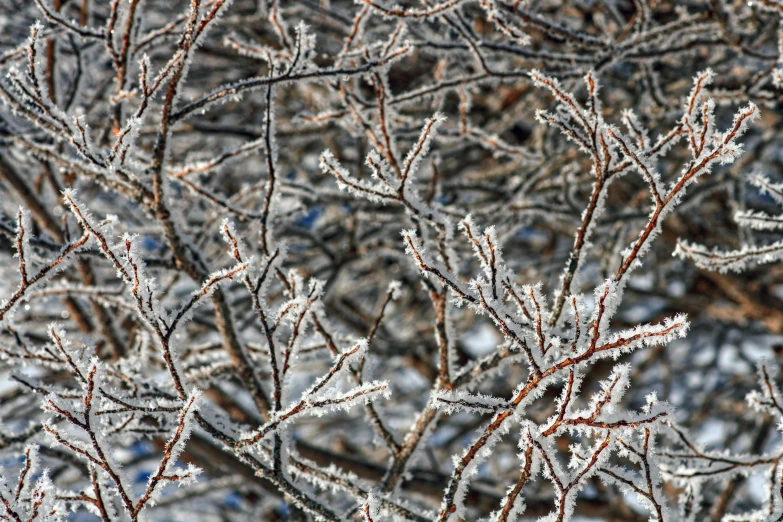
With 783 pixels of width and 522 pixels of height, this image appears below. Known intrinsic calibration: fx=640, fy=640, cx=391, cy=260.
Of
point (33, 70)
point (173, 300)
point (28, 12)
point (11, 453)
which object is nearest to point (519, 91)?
point (173, 300)

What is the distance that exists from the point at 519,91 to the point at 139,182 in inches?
118

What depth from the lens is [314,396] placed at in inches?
50.0

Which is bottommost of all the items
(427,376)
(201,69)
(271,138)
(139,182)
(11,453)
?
(11,453)

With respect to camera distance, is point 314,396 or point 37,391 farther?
point 37,391

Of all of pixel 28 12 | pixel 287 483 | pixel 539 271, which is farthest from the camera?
pixel 539 271

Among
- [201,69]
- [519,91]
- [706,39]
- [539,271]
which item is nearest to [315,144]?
[201,69]

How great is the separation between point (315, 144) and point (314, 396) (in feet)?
11.6

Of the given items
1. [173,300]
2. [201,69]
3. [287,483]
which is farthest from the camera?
[201,69]

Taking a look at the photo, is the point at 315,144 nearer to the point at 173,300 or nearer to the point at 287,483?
the point at 173,300

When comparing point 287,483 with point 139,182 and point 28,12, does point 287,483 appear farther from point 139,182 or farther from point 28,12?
point 28,12

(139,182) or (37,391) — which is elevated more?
(139,182)

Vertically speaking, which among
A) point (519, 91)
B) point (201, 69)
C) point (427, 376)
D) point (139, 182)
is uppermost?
point (519, 91)

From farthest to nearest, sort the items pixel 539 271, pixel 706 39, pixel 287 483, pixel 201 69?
pixel 539 271 < pixel 201 69 < pixel 706 39 < pixel 287 483

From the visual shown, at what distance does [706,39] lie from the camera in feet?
7.00
